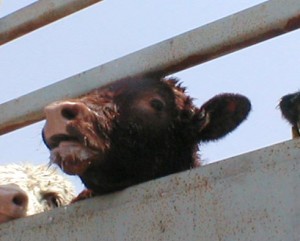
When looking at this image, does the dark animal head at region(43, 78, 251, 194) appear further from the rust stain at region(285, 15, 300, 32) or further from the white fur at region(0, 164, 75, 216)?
the white fur at region(0, 164, 75, 216)

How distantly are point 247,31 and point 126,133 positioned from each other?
0.93 meters

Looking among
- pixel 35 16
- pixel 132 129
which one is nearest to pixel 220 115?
pixel 132 129

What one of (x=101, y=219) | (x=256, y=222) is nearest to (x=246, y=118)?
(x=101, y=219)

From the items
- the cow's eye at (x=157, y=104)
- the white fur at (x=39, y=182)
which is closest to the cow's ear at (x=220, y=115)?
the cow's eye at (x=157, y=104)

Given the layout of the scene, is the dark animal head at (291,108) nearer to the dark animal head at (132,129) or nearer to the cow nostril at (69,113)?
the dark animal head at (132,129)

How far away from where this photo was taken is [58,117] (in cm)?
351

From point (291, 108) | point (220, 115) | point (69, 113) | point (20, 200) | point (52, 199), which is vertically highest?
point (69, 113)

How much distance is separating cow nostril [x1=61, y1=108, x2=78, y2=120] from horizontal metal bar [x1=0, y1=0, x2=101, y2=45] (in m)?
0.73

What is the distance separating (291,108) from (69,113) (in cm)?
92

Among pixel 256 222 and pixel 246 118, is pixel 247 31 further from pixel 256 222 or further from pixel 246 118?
pixel 246 118

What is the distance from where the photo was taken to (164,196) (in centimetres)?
283

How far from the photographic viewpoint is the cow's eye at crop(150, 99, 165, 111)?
14.3 ft

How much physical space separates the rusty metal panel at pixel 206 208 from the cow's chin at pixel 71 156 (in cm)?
39

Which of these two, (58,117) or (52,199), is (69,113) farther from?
(52,199)
